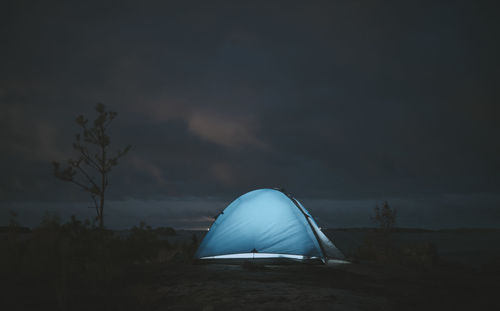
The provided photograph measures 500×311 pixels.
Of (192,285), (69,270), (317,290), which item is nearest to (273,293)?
(317,290)

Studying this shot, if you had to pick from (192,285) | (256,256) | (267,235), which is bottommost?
(192,285)

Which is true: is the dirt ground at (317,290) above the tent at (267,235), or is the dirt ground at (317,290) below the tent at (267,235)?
below

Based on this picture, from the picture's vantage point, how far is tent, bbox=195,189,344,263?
8.91 metres

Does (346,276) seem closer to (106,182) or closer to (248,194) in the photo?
(248,194)

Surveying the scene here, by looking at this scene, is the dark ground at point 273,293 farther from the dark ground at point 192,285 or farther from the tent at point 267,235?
the tent at point 267,235

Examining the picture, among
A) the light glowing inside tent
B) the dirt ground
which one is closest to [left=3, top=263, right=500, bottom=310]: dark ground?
the dirt ground

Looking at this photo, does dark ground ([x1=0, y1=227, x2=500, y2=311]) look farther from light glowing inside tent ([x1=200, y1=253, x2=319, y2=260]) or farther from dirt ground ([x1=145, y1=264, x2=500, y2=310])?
light glowing inside tent ([x1=200, y1=253, x2=319, y2=260])

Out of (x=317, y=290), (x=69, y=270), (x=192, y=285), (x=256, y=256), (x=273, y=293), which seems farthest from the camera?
(x=256, y=256)

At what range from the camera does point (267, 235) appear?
9164mm

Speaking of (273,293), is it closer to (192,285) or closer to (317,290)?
(317,290)

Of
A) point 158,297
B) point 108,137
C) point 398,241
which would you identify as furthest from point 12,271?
point 398,241

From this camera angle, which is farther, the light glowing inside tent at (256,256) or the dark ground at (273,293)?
the light glowing inside tent at (256,256)

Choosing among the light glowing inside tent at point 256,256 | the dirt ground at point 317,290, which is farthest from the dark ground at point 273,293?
the light glowing inside tent at point 256,256

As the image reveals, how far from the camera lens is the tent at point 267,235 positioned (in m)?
8.91
